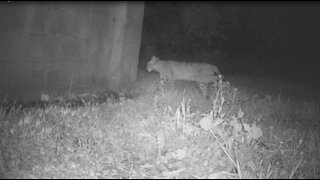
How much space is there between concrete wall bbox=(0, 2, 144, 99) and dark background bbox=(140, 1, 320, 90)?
5.00 meters

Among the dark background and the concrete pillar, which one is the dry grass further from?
the dark background

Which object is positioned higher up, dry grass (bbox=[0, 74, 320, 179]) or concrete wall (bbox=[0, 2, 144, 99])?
concrete wall (bbox=[0, 2, 144, 99])

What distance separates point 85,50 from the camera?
25.5 ft

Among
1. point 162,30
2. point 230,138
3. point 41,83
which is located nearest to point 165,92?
point 41,83

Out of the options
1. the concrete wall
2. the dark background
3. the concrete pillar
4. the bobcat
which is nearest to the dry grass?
the concrete wall

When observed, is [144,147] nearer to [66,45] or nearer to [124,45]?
[66,45]

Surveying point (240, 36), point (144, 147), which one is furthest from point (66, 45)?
point (240, 36)

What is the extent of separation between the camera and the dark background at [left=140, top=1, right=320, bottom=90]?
51.6 ft

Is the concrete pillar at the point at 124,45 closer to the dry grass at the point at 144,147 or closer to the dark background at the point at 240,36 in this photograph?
the dry grass at the point at 144,147

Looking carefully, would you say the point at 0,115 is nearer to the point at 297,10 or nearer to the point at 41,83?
the point at 41,83

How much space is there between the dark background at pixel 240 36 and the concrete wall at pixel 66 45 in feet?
16.4

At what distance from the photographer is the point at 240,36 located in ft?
63.5

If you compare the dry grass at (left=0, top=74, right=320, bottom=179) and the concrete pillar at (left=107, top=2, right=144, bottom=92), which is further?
the concrete pillar at (left=107, top=2, right=144, bottom=92)

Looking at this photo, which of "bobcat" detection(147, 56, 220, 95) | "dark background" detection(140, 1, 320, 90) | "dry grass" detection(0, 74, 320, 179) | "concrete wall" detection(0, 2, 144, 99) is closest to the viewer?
"dry grass" detection(0, 74, 320, 179)
